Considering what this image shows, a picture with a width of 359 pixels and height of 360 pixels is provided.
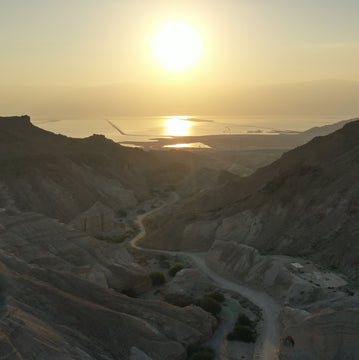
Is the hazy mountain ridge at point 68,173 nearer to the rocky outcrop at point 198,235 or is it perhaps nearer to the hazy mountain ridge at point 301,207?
the hazy mountain ridge at point 301,207

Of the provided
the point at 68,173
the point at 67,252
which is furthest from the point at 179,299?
the point at 68,173

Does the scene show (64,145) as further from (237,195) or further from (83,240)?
(83,240)

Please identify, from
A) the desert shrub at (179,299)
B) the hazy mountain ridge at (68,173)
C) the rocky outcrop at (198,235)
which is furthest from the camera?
the hazy mountain ridge at (68,173)

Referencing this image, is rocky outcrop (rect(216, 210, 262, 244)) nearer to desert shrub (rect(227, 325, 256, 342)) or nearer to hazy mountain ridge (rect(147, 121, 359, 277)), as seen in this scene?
hazy mountain ridge (rect(147, 121, 359, 277))

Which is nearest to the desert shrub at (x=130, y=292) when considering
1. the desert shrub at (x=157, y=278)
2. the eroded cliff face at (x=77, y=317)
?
the eroded cliff face at (x=77, y=317)

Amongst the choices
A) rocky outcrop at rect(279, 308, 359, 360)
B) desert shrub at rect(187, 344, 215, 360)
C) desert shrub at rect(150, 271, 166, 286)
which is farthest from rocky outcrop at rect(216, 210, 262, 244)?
rocky outcrop at rect(279, 308, 359, 360)

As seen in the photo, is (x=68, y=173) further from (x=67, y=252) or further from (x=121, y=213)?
(x=67, y=252)
